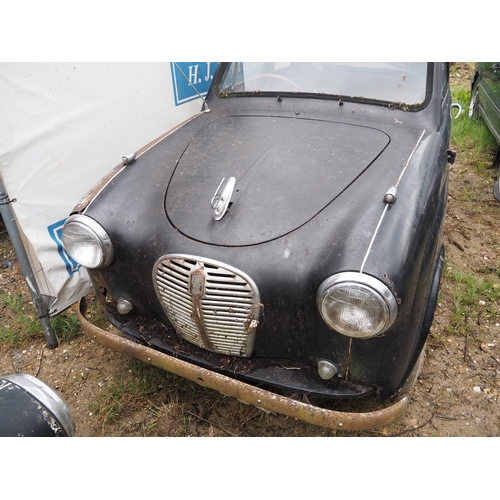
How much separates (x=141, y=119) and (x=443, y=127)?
2.38 meters

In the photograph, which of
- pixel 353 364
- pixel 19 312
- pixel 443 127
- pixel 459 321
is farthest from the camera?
pixel 19 312

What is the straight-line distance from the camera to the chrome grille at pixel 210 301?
6.02 ft

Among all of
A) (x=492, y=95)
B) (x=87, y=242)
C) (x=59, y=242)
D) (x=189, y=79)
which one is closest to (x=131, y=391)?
(x=87, y=242)

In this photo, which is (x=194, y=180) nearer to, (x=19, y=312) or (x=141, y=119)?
(x=141, y=119)

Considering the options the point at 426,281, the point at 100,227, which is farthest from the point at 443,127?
the point at 100,227

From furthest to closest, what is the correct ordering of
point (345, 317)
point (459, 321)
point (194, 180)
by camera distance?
point (459, 321)
point (194, 180)
point (345, 317)

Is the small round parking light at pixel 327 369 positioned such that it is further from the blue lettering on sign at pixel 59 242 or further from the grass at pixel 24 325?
the blue lettering on sign at pixel 59 242

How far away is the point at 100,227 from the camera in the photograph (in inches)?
81.8

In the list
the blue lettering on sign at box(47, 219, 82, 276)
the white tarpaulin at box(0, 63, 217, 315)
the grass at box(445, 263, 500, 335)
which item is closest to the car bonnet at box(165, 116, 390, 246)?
the white tarpaulin at box(0, 63, 217, 315)

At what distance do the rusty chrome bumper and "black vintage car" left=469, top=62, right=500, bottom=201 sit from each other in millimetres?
3597

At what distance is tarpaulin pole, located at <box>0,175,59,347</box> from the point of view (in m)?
2.57

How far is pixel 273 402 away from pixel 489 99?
5.09m

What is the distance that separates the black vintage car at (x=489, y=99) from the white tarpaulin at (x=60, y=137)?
3.79m

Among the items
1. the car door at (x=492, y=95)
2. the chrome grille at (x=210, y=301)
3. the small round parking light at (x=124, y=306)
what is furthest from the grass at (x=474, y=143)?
the small round parking light at (x=124, y=306)
